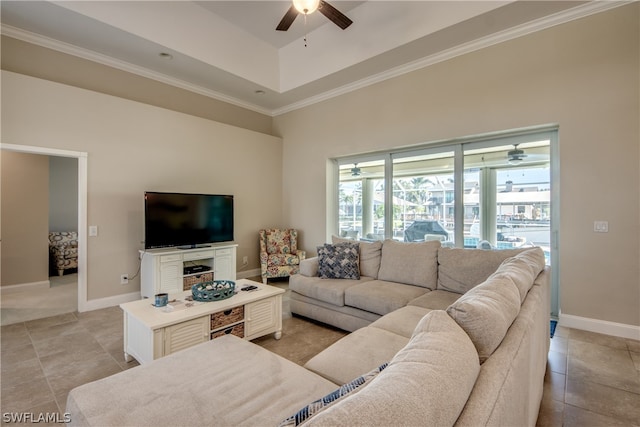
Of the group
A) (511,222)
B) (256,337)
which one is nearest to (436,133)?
(511,222)

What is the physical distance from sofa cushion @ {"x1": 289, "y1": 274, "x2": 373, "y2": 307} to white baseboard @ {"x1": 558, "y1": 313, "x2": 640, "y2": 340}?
2170 millimetres

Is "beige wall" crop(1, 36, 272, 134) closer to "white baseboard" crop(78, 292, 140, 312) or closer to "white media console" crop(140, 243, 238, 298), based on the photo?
Answer: "white media console" crop(140, 243, 238, 298)

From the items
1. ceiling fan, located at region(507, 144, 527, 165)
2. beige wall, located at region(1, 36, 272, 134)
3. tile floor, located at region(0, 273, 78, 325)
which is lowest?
tile floor, located at region(0, 273, 78, 325)

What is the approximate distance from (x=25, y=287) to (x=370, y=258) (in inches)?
207

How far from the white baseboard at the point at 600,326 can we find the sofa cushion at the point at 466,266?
123 cm

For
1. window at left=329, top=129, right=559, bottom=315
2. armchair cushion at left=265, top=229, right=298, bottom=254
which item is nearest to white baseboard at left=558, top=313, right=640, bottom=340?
window at left=329, top=129, right=559, bottom=315

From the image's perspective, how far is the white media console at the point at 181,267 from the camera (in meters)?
3.92

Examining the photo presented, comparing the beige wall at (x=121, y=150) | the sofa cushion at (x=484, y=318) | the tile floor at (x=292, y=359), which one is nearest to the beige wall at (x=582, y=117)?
the tile floor at (x=292, y=359)

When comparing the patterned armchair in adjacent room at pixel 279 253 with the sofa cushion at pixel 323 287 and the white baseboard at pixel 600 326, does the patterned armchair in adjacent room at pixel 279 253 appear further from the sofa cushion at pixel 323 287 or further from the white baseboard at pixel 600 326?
the white baseboard at pixel 600 326

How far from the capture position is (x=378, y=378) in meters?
0.77

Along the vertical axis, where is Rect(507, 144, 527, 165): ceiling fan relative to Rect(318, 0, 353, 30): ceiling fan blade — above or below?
below

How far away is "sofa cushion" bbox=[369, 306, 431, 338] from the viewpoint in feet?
6.66

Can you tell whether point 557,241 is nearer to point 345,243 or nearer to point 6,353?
point 345,243

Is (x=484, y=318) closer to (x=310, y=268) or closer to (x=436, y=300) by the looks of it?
(x=436, y=300)
